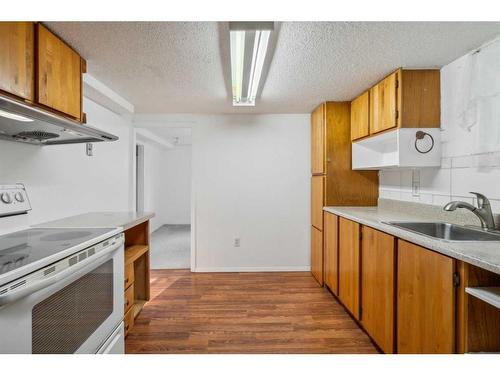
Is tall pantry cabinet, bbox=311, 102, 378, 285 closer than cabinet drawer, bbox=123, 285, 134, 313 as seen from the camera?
No

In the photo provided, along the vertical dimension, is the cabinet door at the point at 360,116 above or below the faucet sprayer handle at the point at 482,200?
above

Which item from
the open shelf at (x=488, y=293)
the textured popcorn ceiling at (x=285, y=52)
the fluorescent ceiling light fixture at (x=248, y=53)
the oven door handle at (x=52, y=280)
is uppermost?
the textured popcorn ceiling at (x=285, y=52)

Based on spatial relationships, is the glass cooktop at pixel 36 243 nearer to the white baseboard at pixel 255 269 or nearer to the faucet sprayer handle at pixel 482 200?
the white baseboard at pixel 255 269

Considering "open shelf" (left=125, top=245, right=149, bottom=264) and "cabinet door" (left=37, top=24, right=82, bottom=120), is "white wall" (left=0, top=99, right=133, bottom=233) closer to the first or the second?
"cabinet door" (left=37, top=24, right=82, bottom=120)

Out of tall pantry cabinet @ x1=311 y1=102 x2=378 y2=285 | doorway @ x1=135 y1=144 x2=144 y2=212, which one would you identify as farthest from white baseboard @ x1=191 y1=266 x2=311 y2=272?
doorway @ x1=135 y1=144 x2=144 y2=212

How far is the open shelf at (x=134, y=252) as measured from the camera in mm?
2177

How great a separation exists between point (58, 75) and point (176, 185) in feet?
19.7

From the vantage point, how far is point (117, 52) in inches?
73.2

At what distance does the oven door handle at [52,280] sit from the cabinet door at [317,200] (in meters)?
2.30

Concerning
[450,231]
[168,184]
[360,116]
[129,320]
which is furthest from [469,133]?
[168,184]

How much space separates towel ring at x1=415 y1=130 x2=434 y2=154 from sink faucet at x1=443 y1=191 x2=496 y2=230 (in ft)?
1.99

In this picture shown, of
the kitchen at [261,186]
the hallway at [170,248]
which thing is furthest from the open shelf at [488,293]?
the hallway at [170,248]

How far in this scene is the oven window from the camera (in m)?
1.10

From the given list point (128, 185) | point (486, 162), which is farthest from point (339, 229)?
point (128, 185)
